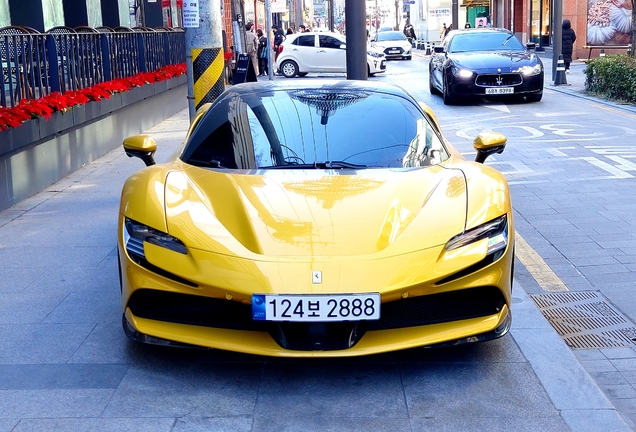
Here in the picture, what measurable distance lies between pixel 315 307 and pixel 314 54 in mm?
26855

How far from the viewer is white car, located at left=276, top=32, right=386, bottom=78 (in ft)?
97.9

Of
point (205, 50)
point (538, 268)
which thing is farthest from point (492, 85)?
point (538, 268)

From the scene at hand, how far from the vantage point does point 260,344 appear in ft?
12.8

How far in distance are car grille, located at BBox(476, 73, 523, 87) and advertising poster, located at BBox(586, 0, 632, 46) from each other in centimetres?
1637

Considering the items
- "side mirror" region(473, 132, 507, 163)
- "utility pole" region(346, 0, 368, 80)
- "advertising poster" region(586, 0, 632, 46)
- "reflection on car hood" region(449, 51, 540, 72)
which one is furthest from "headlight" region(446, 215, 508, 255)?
"advertising poster" region(586, 0, 632, 46)

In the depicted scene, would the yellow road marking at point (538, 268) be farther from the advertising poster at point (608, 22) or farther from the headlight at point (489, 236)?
the advertising poster at point (608, 22)

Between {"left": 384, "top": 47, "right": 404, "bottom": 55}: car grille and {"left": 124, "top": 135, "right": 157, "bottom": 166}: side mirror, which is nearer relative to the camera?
{"left": 124, "top": 135, "right": 157, "bottom": 166}: side mirror

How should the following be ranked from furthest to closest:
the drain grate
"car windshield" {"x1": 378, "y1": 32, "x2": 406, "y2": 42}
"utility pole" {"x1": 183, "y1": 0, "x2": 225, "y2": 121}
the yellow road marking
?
"car windshield" {"x1": 378, "y1": 32, "x2": 406, "y2": 42} < "utility pole" {"x1": 183, "y1": 0, "x2": 225, "y2": 121} < the yellow road marking < the drain grate

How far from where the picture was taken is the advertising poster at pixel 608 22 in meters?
31.6

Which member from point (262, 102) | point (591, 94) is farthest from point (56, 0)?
point (262, 102)

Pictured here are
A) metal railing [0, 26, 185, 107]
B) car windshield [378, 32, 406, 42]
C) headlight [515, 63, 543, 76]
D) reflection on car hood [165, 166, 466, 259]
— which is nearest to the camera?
reflection on car hood [165, 166, 466, 259]

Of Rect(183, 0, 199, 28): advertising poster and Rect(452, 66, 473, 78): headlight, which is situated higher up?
Rect(183, 0, 199, 28): advertising poster

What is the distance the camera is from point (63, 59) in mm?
10352

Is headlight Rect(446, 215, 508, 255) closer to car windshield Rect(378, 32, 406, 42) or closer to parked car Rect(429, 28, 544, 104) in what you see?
parked car Rect(429, 28, 544, 104)
